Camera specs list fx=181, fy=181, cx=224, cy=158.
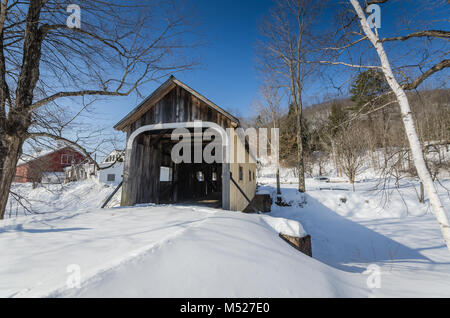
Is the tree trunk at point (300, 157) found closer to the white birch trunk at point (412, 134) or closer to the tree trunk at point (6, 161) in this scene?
the white birch trunk at point (412, 134)

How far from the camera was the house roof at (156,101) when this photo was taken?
6176 millimetres

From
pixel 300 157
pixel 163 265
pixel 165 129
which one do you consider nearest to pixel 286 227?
pixel 163 265

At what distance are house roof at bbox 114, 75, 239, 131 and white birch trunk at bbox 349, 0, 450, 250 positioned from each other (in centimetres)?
391

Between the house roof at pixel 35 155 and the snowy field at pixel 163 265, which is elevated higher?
the house roof at pixel 35 155

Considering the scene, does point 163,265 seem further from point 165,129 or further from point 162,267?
point 165,129

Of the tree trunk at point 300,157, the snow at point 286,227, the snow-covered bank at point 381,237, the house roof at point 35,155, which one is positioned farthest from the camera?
the tree trunk at point 300,157

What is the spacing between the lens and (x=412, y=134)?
3.56 metres

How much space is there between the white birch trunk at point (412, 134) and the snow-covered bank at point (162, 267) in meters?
2.34

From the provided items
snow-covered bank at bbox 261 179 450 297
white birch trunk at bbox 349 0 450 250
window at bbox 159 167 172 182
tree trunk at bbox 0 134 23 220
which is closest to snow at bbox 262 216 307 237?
snow-covered bank at bbox 261 179 450 297

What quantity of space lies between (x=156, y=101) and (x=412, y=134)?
24.0 ft

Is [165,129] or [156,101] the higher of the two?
[156,101]

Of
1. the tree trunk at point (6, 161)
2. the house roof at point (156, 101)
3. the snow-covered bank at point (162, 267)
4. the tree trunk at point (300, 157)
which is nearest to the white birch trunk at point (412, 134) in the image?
the snow-covered bank at point (162, 267)
